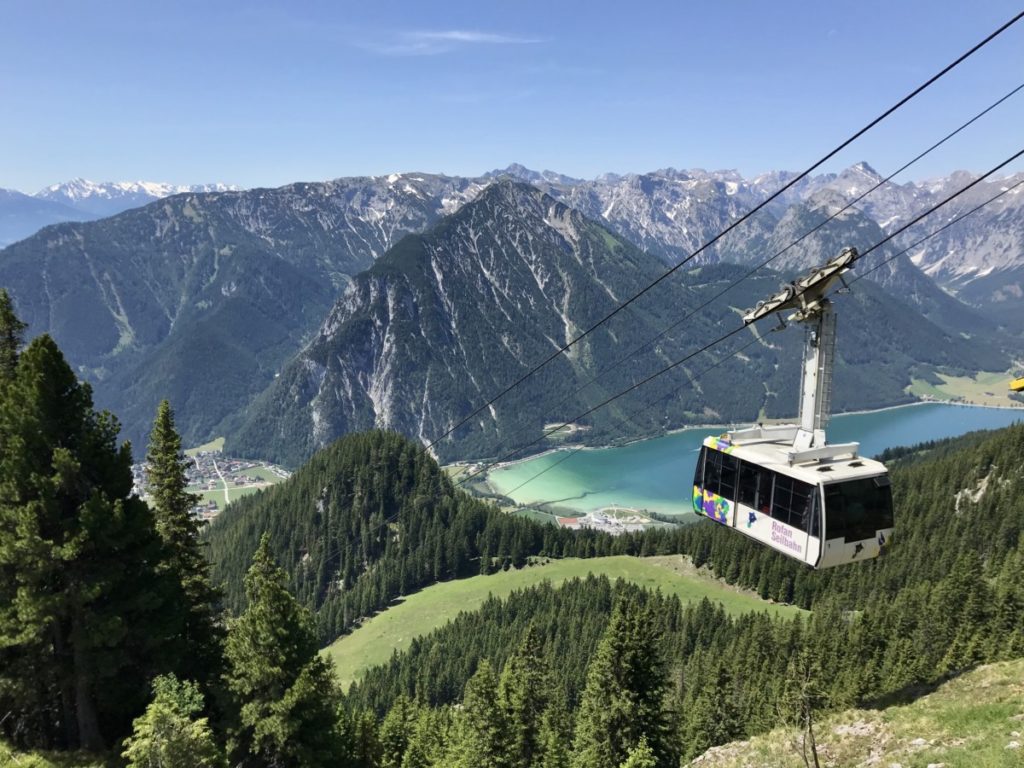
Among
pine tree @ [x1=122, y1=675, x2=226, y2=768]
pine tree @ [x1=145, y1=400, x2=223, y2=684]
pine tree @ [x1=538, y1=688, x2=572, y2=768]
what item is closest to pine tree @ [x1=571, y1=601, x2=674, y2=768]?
pine tree @ [x1=538, y1=688, x2=572, y2=768]

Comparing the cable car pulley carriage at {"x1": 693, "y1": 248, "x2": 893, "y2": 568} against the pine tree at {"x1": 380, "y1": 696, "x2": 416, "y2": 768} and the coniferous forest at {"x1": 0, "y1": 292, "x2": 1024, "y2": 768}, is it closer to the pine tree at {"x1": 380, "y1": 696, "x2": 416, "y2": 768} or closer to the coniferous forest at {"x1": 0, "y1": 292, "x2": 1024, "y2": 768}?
the coniferous forest at {"x1": 0, "y1": 292, "x2": 1024, "y2": 768}

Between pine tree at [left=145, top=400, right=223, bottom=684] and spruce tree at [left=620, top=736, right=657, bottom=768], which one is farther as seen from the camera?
spruce tree at [left=620, top=736, right=657, bottom=768]

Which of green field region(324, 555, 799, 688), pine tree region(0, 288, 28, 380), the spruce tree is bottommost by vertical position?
green field region(324, 555, 799, 688)

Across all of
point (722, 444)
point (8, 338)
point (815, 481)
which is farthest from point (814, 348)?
point (8, 338)

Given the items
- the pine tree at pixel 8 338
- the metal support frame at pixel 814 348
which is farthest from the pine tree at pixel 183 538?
the metal support frame at pixel 814 348

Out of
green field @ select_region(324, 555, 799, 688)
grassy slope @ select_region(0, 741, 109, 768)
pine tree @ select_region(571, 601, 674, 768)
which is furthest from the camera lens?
green field @ select_region(324, 555, 799, 688)

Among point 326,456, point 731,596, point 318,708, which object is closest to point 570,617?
point 731,596
